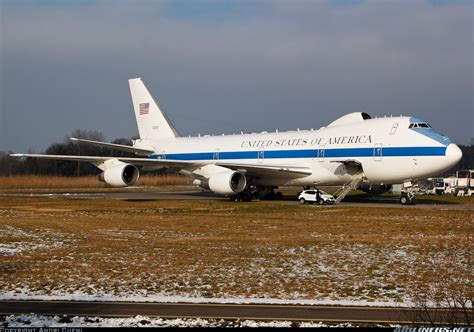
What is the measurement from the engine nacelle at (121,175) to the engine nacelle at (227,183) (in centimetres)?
510

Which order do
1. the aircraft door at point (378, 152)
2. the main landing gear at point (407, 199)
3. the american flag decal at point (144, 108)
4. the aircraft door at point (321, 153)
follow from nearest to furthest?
Answer: the aircraft door at point (378, 152)
the main landing gear at point (407, 199)
the aircraft door at point (321, 153)
the american flag decal at point (144, 108)

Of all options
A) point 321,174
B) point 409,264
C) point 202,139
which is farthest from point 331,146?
point 409,264

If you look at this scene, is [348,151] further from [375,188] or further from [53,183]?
[53,183]

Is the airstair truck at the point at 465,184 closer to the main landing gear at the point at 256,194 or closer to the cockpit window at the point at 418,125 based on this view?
the main landing gear at the point at 256,194

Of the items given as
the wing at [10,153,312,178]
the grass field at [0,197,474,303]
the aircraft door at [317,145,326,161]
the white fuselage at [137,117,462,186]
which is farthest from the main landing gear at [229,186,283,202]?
the grass field at [0,197,474,303]

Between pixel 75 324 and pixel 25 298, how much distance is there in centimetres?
283

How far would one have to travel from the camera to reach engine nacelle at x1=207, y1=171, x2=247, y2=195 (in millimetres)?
40219

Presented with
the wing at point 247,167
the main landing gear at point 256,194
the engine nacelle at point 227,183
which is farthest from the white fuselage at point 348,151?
the engine nacelle at point 227,183

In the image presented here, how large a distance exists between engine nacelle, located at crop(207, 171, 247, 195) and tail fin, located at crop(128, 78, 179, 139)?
13.2m

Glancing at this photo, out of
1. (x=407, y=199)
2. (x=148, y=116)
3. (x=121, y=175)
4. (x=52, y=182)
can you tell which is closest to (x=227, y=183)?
(x=121, y=175)

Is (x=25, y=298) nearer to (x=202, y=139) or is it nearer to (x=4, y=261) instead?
(x=4, y=261)

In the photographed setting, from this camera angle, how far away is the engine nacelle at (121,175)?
137 feet

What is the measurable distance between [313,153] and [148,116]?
1893 cm

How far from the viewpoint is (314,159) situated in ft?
133
